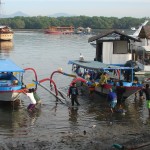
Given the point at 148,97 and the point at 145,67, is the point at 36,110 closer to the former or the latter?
the point at 148,97

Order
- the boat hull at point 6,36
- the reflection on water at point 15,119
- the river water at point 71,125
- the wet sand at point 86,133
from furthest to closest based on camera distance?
the boat hull at point 6,36
the reflection on water at point 15,119
the river water at point 71,125
the wet sand at point 86,133

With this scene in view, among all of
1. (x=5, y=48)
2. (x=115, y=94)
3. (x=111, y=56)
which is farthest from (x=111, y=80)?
(x=5, y=48)

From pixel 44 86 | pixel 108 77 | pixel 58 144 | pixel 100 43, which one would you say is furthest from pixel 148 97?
pixel 100 43

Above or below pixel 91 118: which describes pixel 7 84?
above

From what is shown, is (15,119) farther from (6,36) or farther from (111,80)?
(6,36)

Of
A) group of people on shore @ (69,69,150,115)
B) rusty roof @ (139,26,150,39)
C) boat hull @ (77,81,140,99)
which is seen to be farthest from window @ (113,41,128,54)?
group of people on shore @ (69,69,150,115)

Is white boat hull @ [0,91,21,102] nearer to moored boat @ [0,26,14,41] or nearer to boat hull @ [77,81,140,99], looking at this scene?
boat hull @ [77,81,140,99]

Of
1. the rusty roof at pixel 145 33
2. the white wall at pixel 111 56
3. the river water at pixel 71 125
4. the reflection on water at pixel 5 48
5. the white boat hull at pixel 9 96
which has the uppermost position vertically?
the rusty roof at pixel 145 33

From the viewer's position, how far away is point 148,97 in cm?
2220

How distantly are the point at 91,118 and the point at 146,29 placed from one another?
2468 cm

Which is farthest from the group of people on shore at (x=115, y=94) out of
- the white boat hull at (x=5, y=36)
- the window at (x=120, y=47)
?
the white boat hull at (x=5, y=36)

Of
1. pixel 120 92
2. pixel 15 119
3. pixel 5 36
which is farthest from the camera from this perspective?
pixel 5 36

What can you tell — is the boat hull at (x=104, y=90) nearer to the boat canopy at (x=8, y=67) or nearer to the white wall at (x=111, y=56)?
the white wall at (x=111, y=56)

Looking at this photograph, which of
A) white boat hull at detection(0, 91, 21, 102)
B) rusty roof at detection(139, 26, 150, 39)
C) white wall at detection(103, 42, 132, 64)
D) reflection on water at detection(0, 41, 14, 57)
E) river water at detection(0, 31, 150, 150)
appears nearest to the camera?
river water at detection(0, 31, 150, 150)
